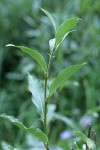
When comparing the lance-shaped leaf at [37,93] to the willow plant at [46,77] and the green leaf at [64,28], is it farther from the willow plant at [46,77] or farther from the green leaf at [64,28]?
the green leaf at [64,28]

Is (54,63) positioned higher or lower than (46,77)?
lower

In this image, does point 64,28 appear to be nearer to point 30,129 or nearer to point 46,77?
point 46,77

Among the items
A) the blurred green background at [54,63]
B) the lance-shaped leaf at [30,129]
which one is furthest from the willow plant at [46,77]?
the blurred green background at [54,63]

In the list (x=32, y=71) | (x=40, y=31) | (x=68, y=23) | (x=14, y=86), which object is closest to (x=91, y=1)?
(x=40, y=31)

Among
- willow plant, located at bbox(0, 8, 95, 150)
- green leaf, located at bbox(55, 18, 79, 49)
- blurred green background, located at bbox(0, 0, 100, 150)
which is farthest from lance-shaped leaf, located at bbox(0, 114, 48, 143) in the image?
blurred green background, located at bbox(0, 0, 100, 150)

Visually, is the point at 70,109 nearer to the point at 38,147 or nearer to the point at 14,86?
the point at 14,86

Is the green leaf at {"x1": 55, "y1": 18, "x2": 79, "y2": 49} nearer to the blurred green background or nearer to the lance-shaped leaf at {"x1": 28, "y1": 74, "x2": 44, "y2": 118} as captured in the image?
the lance-shaped leaf at {"x1": 28, "y1": 74, "x2": 44, "y2": 118}

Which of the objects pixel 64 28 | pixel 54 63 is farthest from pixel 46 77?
pixel 54 63

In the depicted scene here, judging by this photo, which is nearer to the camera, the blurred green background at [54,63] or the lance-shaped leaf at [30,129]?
the lance-shaped leaf at [30,129]
